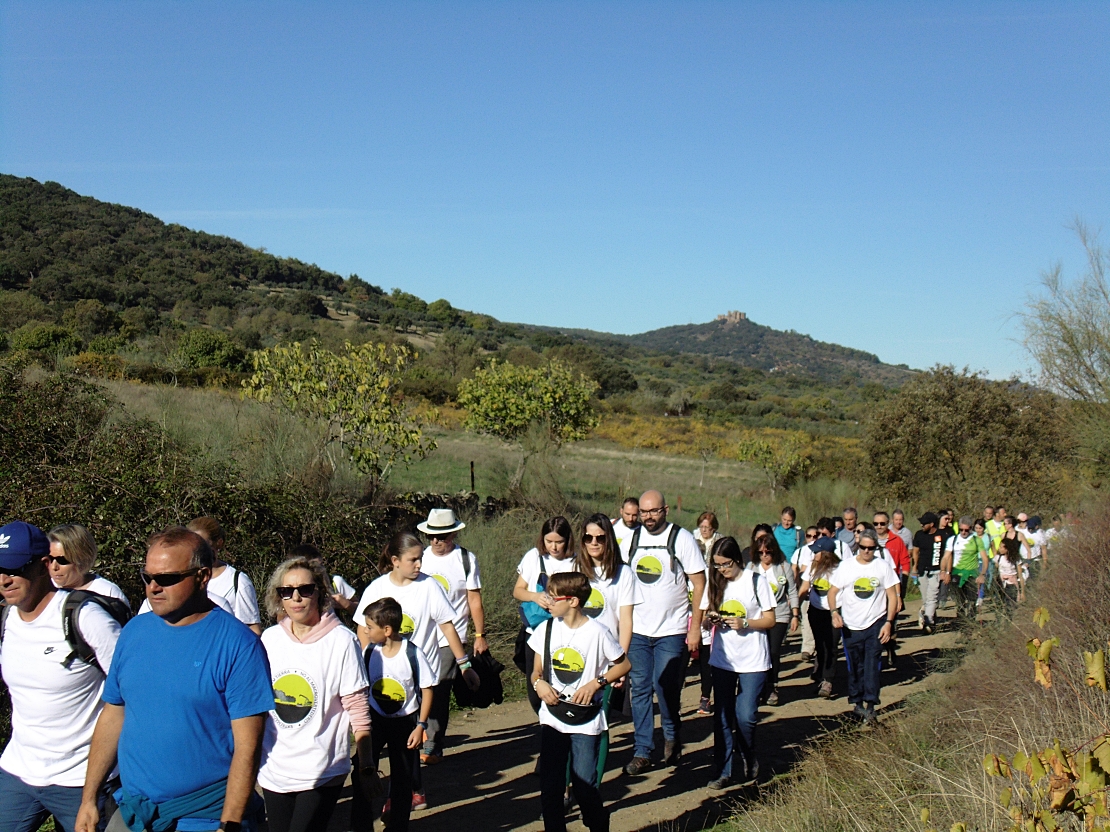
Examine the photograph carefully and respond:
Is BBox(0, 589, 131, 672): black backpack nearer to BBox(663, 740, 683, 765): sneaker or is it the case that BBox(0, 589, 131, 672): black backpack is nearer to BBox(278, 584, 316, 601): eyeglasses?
BBox(278, 584, 316, 601): eyeglasses

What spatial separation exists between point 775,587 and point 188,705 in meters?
7.62

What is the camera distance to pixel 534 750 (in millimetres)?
8375

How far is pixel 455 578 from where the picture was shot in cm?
738

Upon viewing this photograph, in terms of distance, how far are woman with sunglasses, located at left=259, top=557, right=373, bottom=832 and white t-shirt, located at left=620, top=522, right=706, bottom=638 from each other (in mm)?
3501

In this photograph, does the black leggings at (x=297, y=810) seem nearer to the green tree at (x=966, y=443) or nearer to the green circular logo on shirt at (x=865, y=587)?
the green circular logo on shirt at (x=865, y=587)

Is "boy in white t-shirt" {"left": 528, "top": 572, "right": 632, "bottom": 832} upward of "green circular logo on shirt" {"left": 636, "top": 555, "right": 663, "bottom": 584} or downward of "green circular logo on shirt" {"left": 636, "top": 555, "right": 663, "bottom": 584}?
downward

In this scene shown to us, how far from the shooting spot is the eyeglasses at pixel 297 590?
453 centimetres

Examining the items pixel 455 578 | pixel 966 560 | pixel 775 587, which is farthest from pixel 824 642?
pixel 966 560

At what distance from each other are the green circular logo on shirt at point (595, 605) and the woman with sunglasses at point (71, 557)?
3.37m

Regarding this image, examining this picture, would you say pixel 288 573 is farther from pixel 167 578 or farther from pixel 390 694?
pixel 390 694

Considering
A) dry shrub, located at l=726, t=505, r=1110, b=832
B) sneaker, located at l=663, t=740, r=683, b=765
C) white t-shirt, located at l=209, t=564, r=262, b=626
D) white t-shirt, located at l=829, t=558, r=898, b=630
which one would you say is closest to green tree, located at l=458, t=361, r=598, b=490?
white t-shirt, located at l=829, t=558, r=898, b=630

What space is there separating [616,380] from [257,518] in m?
73.4

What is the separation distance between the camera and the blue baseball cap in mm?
4043

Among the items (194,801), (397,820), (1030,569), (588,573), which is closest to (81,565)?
(194,801)
